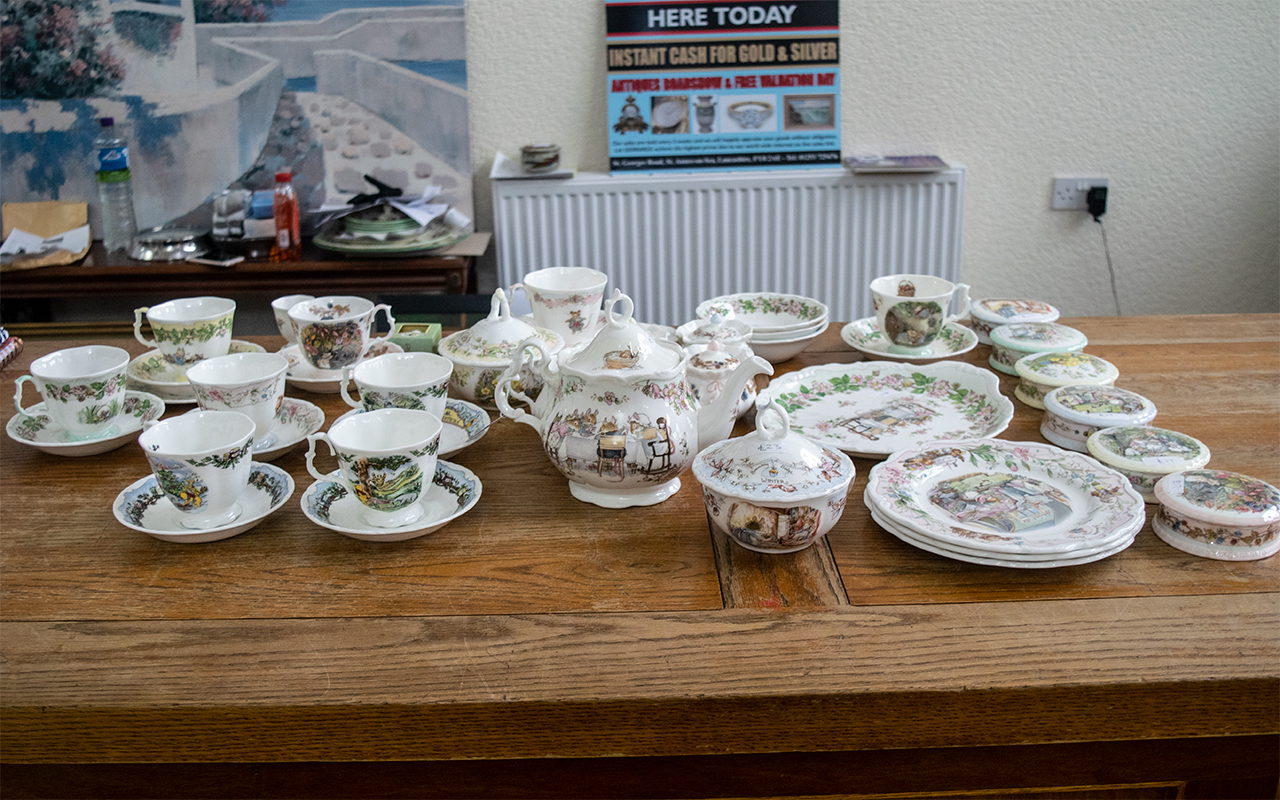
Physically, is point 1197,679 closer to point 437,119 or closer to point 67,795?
point 67,795

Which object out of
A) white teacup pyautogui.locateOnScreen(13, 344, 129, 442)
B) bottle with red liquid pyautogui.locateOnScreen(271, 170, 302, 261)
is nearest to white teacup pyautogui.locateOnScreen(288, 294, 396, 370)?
white teacup pyautogui.locateOnScreen(13, 344, 129, 442)

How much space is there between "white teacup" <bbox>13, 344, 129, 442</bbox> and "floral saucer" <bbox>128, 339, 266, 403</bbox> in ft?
0.32

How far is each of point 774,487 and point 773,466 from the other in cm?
3

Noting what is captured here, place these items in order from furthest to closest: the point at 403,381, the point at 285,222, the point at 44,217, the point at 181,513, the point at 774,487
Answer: the point at 44,217 < the point at 285,222 < the point at 403,381 < the point at 181,513 < the point at 774,487

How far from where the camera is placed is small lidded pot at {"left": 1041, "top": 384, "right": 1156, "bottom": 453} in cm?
114

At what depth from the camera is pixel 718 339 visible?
1.26 m

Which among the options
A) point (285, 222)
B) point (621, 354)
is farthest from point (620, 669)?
point (285, 222)

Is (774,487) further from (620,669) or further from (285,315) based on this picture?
(285,315)

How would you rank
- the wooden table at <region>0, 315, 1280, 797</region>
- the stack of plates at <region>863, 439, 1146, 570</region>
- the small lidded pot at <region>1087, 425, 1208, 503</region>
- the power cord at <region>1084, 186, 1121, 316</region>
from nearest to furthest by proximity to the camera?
the wooden table at <region>0, 315, 1280, 797</region>
the stack of plates at <region>863, 439, 1146, 570</region>
the small lidded pot at <region>1087, 425, 1208, 503</region>
the power cord at <region>1084, 186, 1121, 316</region>

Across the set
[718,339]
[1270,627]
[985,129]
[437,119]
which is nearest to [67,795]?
[718,339]

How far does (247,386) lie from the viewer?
1.10 m

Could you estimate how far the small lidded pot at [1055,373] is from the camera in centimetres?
128

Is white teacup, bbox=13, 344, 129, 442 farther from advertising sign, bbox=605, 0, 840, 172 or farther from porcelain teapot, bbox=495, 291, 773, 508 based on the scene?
advertising sign, bbox=605, 0, 840, 172

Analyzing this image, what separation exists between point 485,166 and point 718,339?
5.33 ft
